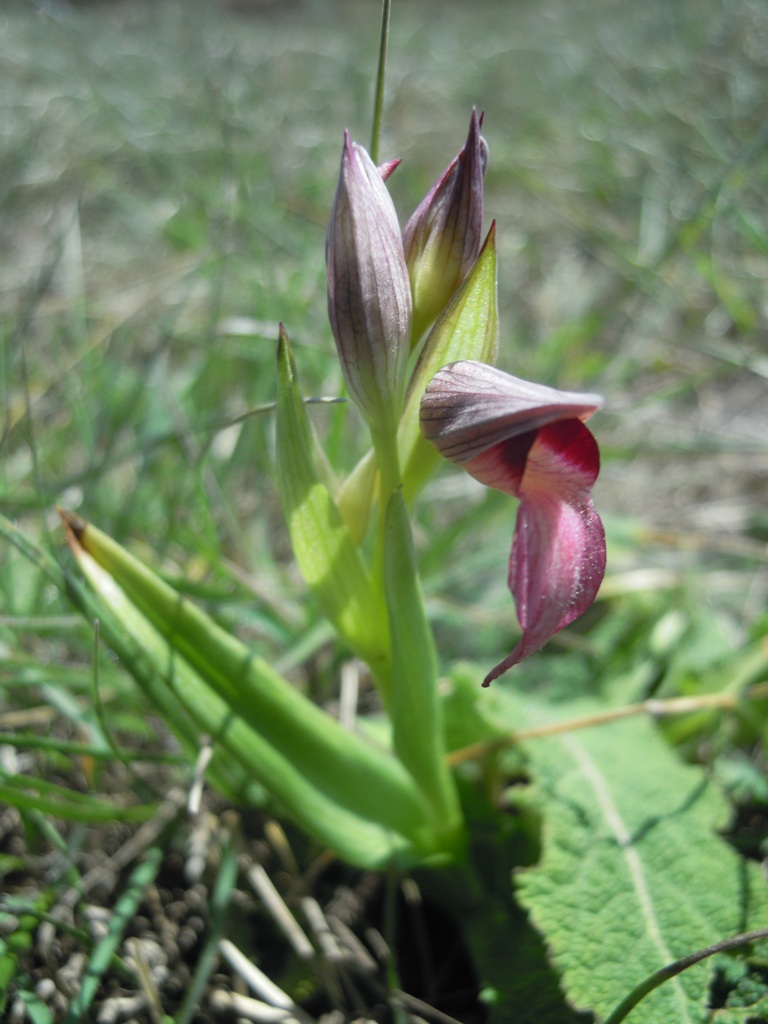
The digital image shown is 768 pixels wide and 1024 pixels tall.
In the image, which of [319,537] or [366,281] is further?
[319,537]

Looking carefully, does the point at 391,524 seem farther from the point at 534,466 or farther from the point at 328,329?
the point at 328,329

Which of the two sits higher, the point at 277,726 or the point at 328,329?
the point at 328,329

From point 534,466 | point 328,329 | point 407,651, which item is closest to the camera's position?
point 534,466

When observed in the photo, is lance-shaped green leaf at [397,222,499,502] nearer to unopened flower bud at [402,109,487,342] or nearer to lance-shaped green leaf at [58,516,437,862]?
unopened flower bud at [402,109,487,342]

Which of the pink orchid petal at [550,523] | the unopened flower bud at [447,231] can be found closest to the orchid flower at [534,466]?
the pink orchid petal at [550,523]

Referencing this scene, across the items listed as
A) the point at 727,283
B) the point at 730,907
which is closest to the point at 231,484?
the point at 730,907

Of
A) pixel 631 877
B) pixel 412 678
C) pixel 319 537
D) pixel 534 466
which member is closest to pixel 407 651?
pixel 412 678

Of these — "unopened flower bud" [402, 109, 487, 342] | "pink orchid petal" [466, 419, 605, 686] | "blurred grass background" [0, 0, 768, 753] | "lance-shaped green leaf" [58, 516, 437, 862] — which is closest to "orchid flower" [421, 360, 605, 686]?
"pink orchid petal" [466, 419, 605, 686]
